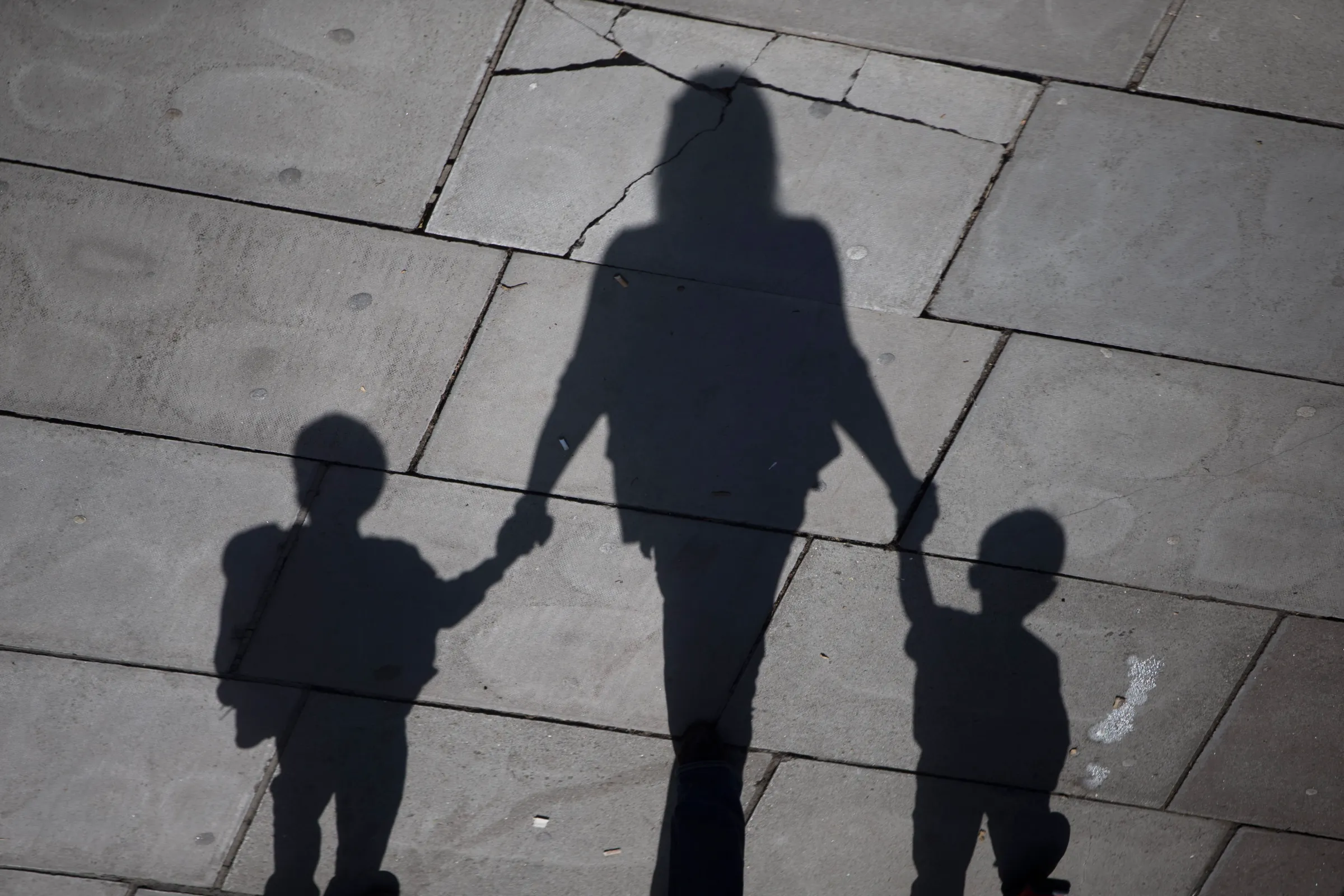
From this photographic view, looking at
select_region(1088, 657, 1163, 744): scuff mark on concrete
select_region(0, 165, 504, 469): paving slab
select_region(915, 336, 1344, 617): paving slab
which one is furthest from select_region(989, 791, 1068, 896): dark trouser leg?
select_region(0, 165, 504, 469): paving slab

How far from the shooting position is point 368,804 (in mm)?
3633

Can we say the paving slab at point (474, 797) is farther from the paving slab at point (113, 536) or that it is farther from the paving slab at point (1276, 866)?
the paving slab at point (1276, 866)

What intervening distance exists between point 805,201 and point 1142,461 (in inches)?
78.0

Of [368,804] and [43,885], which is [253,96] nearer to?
[368,804]

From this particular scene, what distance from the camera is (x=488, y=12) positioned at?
3730 mm

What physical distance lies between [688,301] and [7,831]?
3.87 m

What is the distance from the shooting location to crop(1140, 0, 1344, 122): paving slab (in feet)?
12.4

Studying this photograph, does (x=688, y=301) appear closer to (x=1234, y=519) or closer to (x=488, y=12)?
(x=488, y=12)

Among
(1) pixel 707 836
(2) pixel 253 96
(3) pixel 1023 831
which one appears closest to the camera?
(1) pixel 707 836

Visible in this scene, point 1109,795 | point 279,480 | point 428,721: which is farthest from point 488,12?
point 1109,795

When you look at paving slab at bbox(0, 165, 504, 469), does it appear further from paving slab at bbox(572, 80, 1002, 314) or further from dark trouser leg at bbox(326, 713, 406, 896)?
dark trouser leg at bbox(326, 713, 406, 896)

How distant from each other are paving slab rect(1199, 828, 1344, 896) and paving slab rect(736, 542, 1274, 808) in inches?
18.3

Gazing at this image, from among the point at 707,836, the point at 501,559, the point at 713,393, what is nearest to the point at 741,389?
the point at 713,393

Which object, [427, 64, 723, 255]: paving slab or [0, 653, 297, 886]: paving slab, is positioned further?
[427, 64, 723, 255]: paving slab
